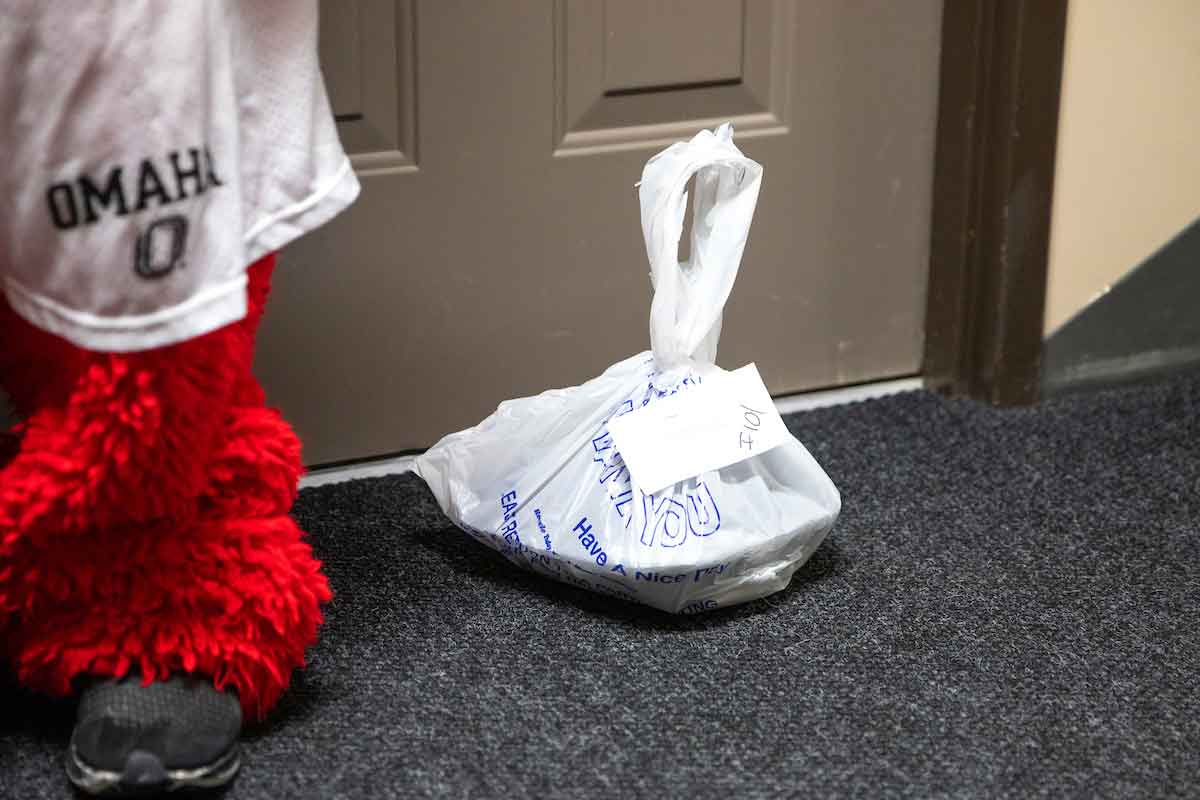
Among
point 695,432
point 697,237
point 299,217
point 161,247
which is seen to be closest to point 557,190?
point 697,237

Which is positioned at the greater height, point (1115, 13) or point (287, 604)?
point (1115, 13)

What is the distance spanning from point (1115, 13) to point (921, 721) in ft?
2.52

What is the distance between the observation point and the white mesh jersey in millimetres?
788

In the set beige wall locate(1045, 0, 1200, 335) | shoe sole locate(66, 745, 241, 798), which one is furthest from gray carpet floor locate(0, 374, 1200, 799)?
beige wall locate(1045, 0, 1200, 335)

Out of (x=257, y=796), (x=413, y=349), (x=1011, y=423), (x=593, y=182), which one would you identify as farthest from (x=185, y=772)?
(x=1011, y=423)

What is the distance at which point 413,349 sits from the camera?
1.38 meters

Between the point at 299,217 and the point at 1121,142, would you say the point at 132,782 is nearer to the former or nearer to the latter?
the point at 299,217

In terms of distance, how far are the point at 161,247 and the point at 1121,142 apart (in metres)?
1.03

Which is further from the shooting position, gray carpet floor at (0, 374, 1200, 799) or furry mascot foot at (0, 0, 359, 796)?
gray carpet floor at (0, 374, 1200, 799)

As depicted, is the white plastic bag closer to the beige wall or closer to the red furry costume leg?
the red furry costume leg

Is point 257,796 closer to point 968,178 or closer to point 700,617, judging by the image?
point 700,617

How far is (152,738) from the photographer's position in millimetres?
909

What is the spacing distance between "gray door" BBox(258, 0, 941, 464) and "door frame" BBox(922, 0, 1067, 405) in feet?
0.10

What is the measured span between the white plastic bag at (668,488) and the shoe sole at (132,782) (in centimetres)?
31
